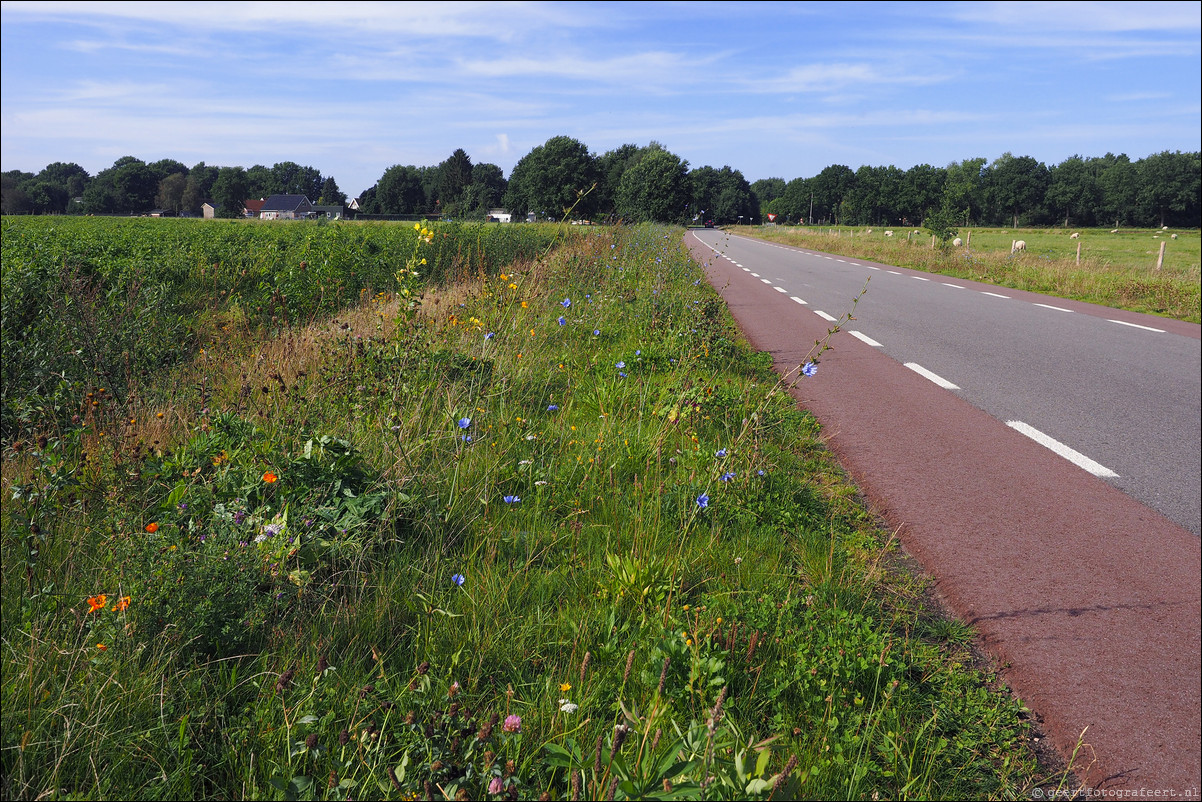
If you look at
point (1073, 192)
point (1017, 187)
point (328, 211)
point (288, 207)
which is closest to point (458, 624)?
point (328, 211)

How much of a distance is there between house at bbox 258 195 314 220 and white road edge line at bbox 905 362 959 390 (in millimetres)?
17117

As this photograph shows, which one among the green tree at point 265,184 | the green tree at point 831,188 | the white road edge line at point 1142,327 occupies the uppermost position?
the green tree at point 831,188

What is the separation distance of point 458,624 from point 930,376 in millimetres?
5964

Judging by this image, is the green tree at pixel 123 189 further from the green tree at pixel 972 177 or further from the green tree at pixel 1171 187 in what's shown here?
the green tree at pixel 1171 187

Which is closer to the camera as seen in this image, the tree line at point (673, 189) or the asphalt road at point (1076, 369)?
the asphalt road at point (1076, 369)

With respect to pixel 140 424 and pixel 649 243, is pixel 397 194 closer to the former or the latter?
pixel 649 243

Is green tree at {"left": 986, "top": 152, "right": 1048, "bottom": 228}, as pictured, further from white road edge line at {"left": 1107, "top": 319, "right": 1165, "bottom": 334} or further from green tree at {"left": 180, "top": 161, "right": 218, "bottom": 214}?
white road edge line at {"left": 1107, "top": 319, "right": 1165, "bottom": 334}

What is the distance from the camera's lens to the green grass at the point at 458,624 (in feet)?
6.07

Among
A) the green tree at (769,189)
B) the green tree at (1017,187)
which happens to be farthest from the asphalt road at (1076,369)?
the green tree at (769,189)

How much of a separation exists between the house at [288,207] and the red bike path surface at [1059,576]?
1884 cm

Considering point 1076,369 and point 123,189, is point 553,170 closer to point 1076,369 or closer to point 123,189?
point 123,189

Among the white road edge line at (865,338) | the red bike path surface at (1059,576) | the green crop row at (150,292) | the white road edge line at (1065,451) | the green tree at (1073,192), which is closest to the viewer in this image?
the red bike path surface at (1059,576)

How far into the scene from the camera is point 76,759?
1.84 metres

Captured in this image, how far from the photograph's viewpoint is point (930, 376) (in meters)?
7.09
